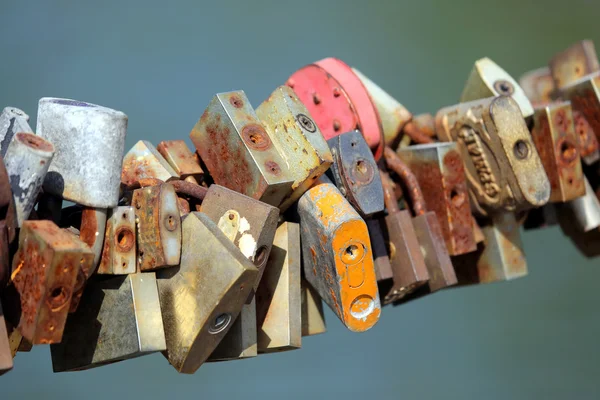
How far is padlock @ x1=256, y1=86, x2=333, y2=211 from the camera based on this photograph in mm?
806

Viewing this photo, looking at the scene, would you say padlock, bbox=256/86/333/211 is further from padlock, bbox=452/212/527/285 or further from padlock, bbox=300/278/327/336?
padlock, bbox=452/212/527/285

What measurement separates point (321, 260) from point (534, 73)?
0.67 metres

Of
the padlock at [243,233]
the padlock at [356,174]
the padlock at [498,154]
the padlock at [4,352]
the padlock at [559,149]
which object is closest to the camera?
the padlock at [4,352]

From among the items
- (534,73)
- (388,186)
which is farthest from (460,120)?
(534,73)

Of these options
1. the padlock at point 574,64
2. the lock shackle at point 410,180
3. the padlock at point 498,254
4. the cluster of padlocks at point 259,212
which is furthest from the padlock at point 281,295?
the padlock at point 574,64

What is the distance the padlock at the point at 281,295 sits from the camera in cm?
82

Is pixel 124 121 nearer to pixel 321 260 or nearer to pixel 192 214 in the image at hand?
pixel 192 214

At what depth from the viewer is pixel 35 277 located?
635 mm

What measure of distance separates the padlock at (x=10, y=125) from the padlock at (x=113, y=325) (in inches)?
5.0

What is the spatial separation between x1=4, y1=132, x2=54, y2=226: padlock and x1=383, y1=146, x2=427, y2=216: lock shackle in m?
0.44

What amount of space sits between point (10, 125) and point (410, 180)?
1.48 ft

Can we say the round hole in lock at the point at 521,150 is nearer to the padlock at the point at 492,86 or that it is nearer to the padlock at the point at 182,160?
the padlock at the point at 492,86

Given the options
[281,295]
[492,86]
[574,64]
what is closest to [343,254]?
[281,295]

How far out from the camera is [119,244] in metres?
0.71
